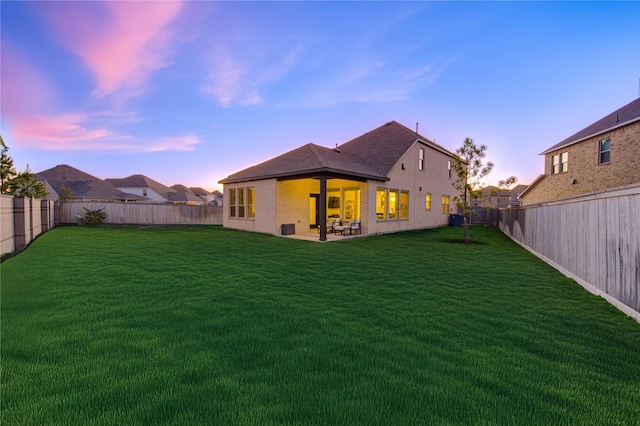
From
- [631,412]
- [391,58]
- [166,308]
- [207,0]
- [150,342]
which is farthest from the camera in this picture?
[391,58]

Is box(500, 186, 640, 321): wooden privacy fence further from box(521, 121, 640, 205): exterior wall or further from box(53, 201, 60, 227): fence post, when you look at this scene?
box(53, 201, 60, 227): fence post

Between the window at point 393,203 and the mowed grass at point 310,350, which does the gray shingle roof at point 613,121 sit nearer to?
the window at point 393,203

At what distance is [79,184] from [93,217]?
1022 inches

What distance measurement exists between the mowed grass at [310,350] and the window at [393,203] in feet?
Result: 39.0

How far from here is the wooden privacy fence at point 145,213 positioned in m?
23.3

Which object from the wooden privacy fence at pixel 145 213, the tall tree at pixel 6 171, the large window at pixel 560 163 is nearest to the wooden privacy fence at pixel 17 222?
the wooden privacy fence at pixel 145 213

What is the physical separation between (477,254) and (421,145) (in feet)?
42.7

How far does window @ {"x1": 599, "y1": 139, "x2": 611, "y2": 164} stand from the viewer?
1784cm

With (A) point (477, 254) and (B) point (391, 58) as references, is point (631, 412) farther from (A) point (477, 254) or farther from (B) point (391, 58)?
(B) point (391, 58)

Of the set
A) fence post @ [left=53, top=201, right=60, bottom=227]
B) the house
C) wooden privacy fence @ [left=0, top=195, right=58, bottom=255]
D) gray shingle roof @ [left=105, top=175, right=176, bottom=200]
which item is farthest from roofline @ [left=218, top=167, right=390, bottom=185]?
gray shingle roof @ [left=105, top=175, right=176, bottom=200]

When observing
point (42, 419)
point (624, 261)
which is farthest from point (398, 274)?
point (42, 419)

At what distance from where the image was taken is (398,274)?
24.3 ft

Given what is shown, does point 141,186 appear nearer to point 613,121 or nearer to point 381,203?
point 381,203

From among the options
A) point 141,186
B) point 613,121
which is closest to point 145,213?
point 613,121
